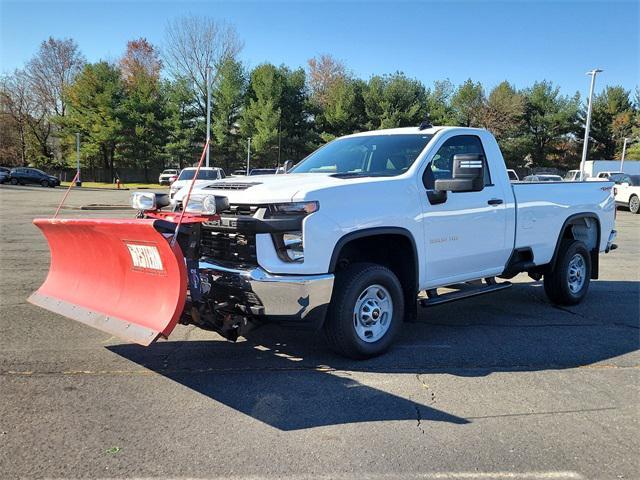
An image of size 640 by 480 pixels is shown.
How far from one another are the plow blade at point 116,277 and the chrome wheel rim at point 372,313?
1608 millimetres

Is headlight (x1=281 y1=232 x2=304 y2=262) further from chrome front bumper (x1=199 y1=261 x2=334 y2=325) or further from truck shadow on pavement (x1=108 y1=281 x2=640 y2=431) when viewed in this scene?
truck shadow on pavement (x1=108 y1=281 x2=640 y2=431)

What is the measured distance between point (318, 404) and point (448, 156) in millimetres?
2995

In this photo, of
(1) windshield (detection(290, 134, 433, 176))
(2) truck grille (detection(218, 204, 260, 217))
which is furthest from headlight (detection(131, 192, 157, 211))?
(1) windshield (detection(290, 134, 433, 176))

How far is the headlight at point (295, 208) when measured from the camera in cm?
431

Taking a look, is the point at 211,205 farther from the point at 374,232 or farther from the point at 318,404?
the point at 318,404

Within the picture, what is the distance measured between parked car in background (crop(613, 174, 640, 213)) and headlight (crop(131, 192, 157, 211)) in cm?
2459

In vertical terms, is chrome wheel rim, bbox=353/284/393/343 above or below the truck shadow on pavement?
above

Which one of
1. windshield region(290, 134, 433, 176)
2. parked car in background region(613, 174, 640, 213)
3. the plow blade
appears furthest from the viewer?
parked car in background region(613, 174, 640, 213)

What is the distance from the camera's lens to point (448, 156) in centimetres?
573

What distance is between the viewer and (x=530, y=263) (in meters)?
6.60

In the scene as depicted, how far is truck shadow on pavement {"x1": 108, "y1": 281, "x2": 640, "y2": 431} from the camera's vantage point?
157 inches

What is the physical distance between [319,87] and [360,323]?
68.8 m

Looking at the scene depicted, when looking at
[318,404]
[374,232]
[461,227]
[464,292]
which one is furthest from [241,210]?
[464,292]

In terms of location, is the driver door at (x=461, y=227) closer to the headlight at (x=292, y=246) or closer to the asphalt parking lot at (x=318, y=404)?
the asphalt parking lot at (x=318, y=404)
